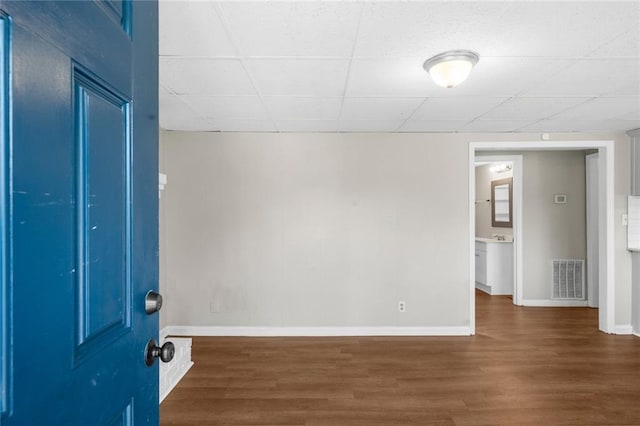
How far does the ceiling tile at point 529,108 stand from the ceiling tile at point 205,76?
2.19m

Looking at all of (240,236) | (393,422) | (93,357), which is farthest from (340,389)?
(93,357)

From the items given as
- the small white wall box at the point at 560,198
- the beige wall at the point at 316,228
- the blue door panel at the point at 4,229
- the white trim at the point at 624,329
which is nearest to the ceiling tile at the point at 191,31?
the blue door panel at the point at 4,229

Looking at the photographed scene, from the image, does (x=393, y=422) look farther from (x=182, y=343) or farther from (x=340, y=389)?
(x=182, y=343)

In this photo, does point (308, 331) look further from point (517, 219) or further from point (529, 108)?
point (517, 219)

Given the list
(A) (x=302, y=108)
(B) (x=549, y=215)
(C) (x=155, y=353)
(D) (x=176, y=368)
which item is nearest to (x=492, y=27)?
(A) (x=302, y=108)

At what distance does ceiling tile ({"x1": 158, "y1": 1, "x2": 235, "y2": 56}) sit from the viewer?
166 cm

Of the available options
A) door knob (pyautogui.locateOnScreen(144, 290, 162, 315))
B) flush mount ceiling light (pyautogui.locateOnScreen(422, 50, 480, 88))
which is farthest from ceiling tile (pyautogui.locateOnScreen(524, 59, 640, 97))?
door knob (pyautogui.locateOnScreen(144, 290, 162, 315))

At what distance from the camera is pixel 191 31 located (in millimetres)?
1863

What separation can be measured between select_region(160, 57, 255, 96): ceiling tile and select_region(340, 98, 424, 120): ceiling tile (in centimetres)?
88

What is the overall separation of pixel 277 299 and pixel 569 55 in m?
3.39

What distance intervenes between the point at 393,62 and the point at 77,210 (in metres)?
2.04

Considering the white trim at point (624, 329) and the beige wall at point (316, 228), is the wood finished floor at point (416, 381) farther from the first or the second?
the beige wall at point (316, 228)

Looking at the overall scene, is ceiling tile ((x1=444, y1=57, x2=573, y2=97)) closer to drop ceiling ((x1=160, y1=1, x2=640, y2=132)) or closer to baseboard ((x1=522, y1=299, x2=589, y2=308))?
drop ceiling ((x1=160, y1=1, x2=640, y2=132))

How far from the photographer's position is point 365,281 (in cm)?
407
